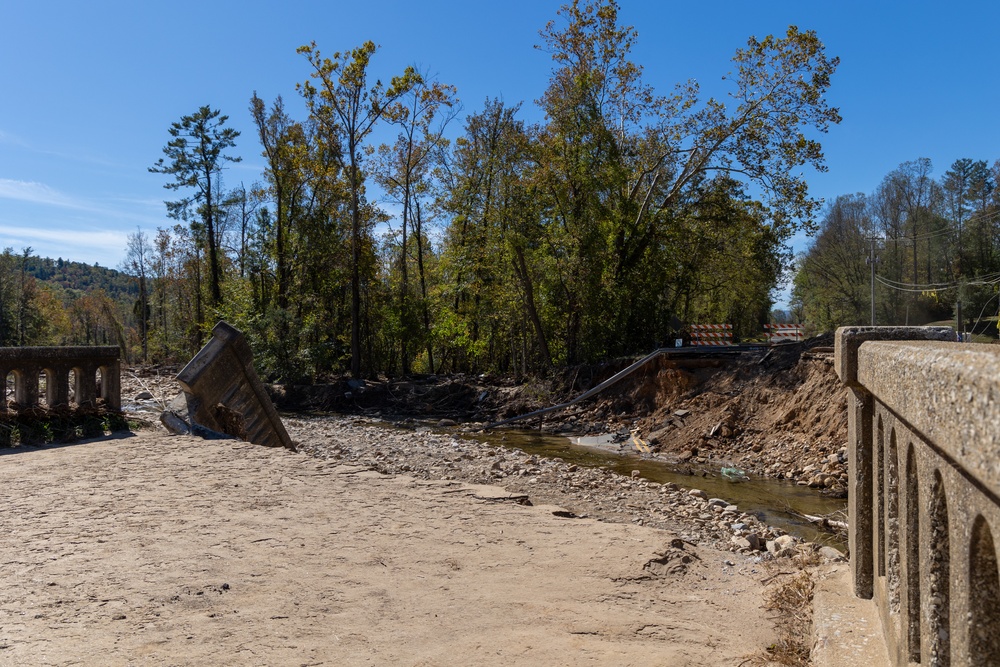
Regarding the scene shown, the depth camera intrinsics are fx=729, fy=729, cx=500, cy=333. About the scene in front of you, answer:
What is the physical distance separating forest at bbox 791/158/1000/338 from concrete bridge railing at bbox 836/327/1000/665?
47217 mm

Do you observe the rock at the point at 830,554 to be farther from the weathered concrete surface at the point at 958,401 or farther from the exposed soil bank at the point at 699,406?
the weathered concrete surface at the point at 958,401

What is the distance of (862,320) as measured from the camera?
48969 mm

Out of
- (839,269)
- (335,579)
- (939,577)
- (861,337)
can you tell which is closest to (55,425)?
(335,579)

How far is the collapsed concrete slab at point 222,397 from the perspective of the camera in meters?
10.9

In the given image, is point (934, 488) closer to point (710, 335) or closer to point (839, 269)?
point (710, 335)

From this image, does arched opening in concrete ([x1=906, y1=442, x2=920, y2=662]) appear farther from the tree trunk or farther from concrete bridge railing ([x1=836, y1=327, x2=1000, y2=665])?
the tree trunk

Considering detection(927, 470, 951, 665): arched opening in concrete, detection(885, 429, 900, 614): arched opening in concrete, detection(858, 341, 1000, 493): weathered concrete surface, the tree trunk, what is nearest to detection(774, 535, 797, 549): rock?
detection(885, 429, 900, 614): arched opening in concrete

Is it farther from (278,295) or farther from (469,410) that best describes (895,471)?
(278,295)

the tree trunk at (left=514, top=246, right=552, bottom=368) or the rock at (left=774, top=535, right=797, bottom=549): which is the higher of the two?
the tree trunk at (left=514, top=246, right=552, bottom=368)

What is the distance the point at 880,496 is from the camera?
10.0ft

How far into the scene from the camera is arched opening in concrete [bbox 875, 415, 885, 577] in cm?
297

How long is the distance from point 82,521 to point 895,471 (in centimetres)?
616

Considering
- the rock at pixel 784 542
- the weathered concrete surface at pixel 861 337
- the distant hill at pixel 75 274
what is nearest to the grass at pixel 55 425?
the rock at pixel 784 542

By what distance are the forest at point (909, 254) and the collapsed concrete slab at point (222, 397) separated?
43.0 meters
